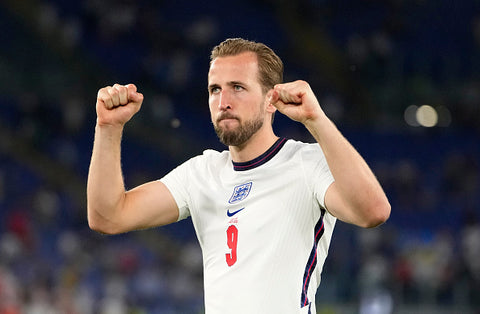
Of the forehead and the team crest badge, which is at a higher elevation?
the forehead

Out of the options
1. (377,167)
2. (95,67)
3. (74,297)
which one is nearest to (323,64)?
(377,167)

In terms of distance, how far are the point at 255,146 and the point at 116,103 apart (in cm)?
58

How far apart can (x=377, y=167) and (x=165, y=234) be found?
375 centimetres

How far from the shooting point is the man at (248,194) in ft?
9.30

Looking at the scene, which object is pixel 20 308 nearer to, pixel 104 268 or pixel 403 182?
pixel 104 268

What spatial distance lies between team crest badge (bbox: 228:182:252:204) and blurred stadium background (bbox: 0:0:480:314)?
23.3 ft

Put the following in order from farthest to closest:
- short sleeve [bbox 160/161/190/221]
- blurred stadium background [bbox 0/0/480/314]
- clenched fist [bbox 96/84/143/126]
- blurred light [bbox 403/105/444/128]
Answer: blurred light [bbox 403/105/444/128] → blurred stadium background [bbox 0/0/480/314] → short sleeve [bbox 160/161/190/221] → clenched fist [bbox 96/84/143/126]

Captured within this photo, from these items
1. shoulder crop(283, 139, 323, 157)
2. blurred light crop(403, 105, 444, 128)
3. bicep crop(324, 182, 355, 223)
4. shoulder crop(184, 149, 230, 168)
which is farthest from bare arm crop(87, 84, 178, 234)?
blurred light crop(403, 105, 444, 128)

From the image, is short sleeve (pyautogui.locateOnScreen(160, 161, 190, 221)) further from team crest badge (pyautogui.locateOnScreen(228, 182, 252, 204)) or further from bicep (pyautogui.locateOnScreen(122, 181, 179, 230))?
team crest badge (pyautogui.locateOnScreen(228, 182, 252, 204))

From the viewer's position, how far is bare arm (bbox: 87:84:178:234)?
3000 mm

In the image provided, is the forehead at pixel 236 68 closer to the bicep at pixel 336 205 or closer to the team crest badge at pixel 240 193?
the team crest badge at pixel 240 193

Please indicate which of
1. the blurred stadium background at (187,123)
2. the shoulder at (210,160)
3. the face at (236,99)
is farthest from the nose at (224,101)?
the blurred stadium background at (187,123)

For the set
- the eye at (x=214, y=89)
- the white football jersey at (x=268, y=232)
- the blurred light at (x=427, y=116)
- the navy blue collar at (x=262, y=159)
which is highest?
the blurred light at (x=427, y=116)

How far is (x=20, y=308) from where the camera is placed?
1025cm
